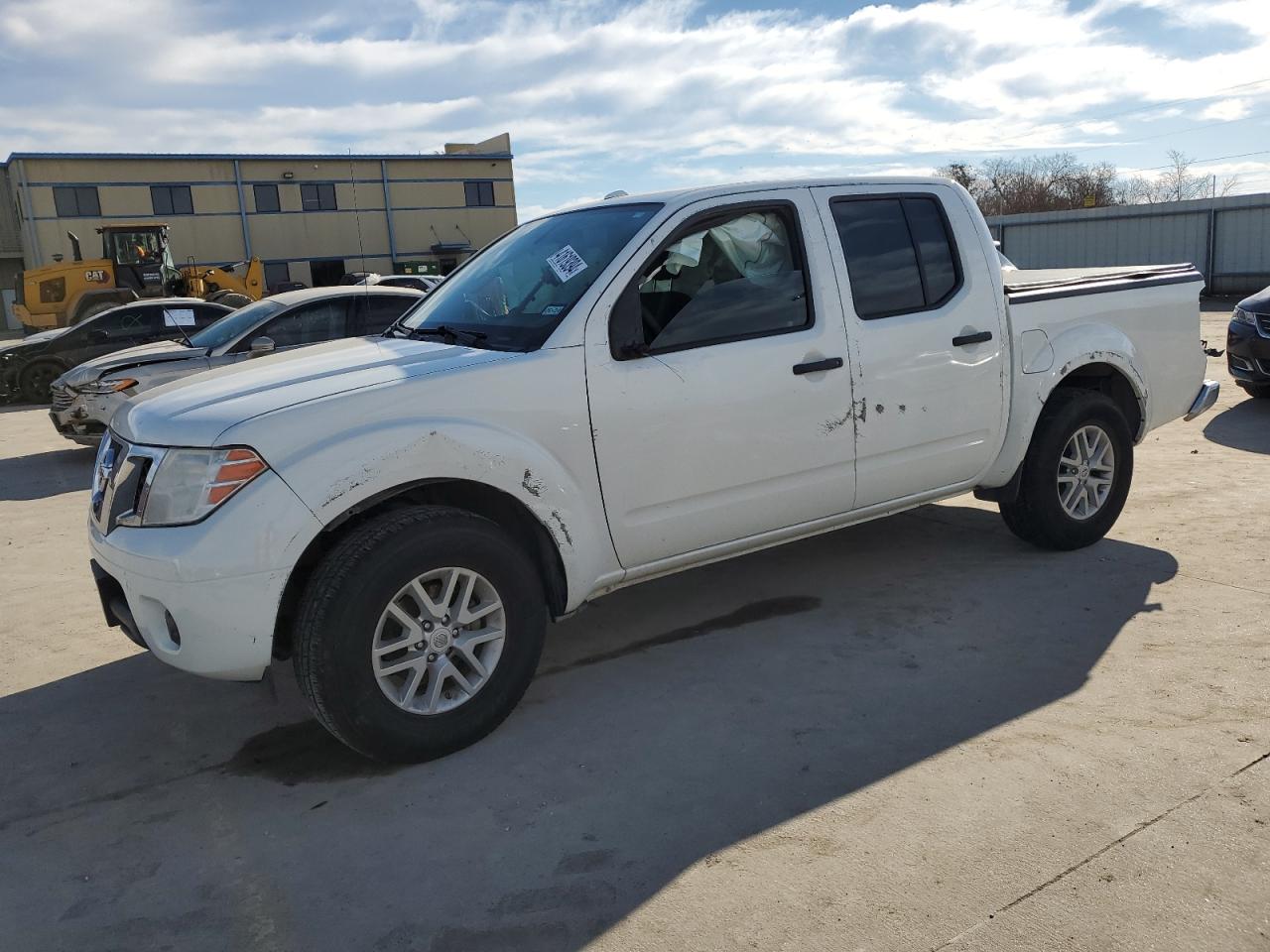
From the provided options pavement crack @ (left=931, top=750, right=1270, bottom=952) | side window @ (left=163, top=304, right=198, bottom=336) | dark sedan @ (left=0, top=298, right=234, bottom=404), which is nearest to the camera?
pavement crack @ (left=931, top=750, right=1270, bottom=952)

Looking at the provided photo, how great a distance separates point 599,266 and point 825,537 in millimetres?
2737

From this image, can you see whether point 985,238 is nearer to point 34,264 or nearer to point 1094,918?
point 1094,918

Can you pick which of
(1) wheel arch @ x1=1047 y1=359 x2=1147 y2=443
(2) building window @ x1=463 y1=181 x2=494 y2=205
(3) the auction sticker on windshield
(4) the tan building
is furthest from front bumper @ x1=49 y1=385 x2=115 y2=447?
(2) building window @ x1=463 y1=181 x2=494 y2=205

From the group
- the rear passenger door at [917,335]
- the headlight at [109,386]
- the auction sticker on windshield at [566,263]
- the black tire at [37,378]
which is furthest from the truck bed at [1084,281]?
the black tire at [37,378]

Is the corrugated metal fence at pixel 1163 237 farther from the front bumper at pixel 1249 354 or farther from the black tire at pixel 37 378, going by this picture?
the black tire at pixel 37 378

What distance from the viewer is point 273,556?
3254 millimetres

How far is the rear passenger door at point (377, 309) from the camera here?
31.6 feet

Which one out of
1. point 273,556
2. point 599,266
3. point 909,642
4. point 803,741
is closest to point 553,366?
point 599,266

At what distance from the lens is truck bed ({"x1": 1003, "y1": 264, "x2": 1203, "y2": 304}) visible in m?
5.15

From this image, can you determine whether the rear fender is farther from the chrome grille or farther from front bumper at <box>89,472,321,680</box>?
the chrome grille

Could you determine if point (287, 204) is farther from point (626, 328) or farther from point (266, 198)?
point (626, 328)

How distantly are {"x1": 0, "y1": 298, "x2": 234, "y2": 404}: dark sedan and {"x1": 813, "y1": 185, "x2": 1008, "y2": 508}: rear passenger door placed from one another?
408 inches

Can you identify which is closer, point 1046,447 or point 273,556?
point 273,556

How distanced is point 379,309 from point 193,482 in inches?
262
